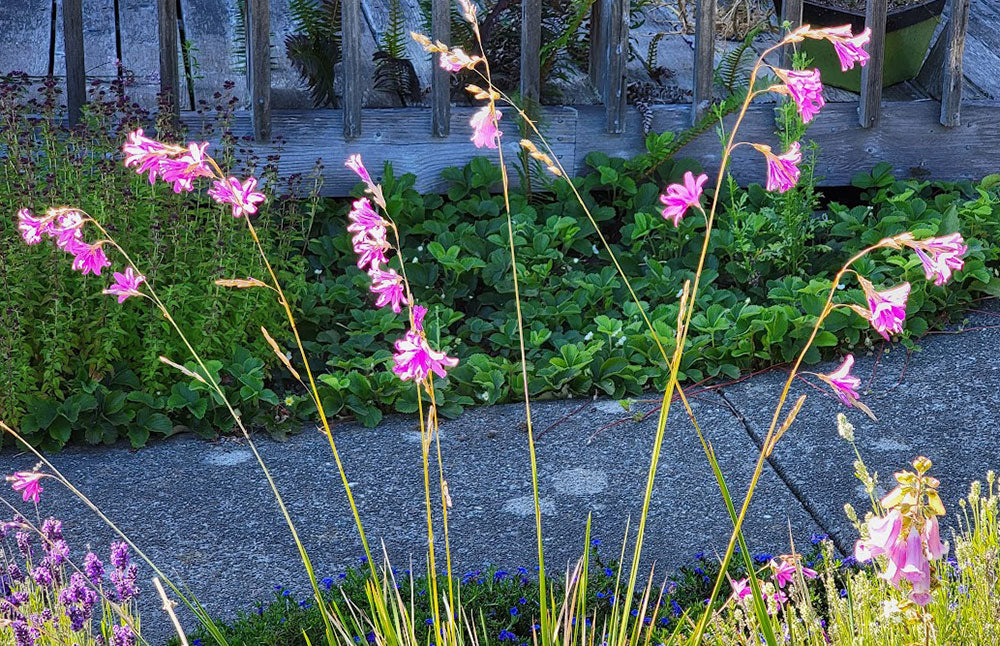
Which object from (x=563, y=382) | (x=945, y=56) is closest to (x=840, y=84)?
(x=945, y=56)

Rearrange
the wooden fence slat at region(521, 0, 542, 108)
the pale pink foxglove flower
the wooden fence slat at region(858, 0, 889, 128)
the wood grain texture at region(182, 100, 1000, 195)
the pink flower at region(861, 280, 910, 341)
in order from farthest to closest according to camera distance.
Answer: the wooden fence slat at region(858, 0, 889, 128)
the wood grain texture at region(182, 100, 1000, 195)
the wooden fence slat at region(521, 0, 542, 108)
the pale pink foxglove flower
the pink flower at region(861, 280, 910, 341)

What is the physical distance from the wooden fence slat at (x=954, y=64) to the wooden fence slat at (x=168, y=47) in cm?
345

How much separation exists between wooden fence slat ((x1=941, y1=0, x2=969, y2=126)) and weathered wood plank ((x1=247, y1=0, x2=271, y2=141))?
10.1 ft

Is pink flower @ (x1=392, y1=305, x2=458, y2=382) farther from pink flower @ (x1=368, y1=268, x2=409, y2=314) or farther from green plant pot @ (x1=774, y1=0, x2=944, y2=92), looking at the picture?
green plant pot @ (x1=774, y1=0, x2=944, y2=92)

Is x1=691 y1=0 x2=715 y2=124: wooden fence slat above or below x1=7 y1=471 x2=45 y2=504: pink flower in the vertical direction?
above

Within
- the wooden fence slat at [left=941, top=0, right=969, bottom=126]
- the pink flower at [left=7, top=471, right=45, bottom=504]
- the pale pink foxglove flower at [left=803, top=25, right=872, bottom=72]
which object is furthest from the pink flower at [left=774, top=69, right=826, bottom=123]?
the wooden fence slat at [left=941, top=0, right=969, bottom=126]

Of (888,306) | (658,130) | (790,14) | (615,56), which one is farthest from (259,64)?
(888,306)

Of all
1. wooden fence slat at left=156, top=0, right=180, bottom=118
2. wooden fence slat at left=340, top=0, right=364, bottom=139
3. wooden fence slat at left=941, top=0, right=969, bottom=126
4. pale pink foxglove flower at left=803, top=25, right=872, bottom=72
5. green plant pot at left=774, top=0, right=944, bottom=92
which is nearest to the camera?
pale pink foxglove flower at left=803, top=25, right=872, bottom=72

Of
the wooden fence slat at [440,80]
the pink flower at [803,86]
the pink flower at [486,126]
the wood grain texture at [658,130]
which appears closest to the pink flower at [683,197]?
the pink flower at [803,86]

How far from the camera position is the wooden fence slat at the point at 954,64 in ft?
16.6

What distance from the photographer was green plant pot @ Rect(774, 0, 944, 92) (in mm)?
5719

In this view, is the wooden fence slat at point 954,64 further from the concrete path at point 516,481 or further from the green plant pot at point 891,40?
the concrete path at point 516,481

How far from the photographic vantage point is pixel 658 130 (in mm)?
5082

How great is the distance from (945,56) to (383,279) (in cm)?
429
